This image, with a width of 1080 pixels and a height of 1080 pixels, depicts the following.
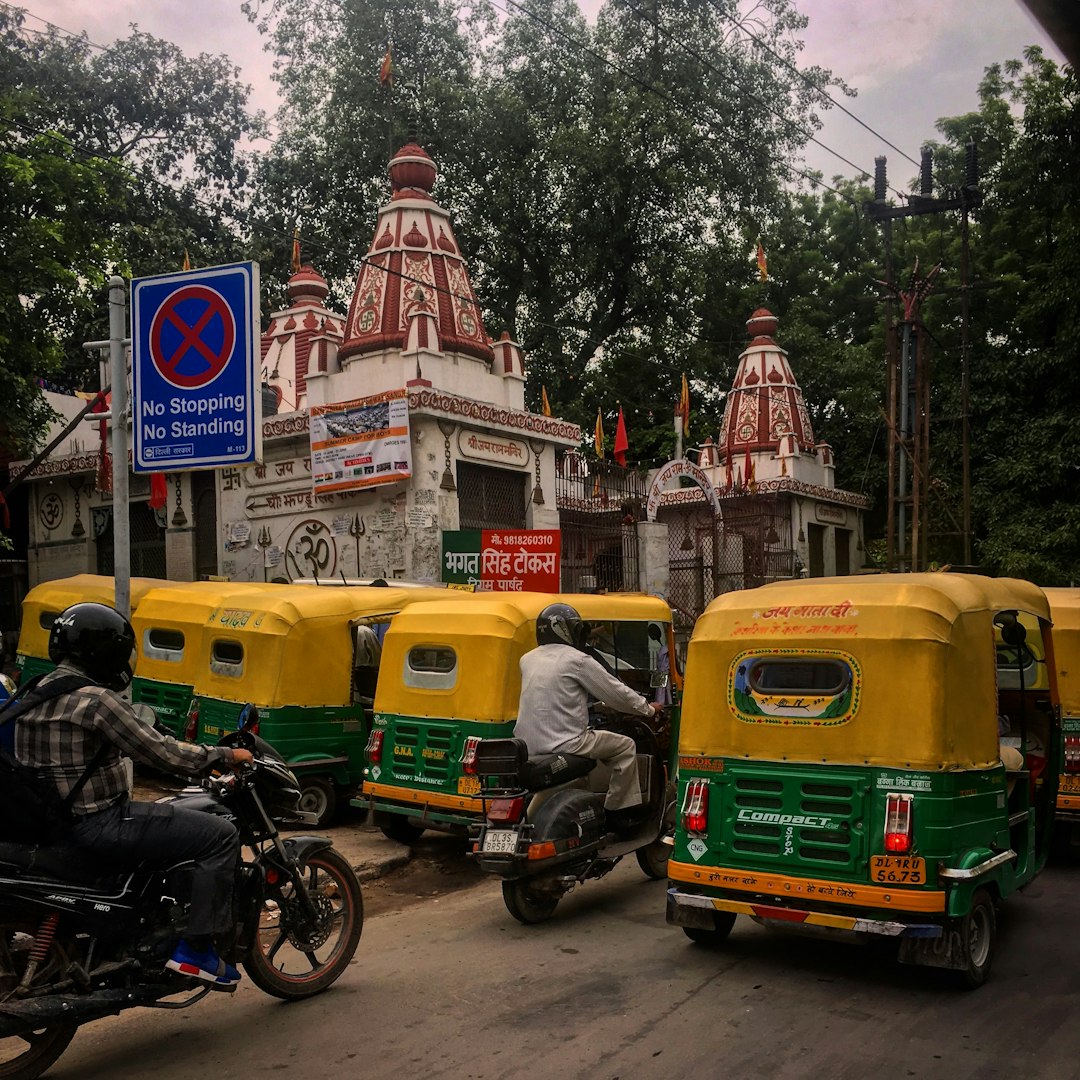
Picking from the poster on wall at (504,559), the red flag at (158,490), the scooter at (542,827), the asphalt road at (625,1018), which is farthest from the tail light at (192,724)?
the red flag at (158,490)

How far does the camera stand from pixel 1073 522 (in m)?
22.9

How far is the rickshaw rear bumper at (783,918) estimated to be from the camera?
4871 mm

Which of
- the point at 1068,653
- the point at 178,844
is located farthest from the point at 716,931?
the point at 1068,653

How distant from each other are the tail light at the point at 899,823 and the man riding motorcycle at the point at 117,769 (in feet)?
9.29

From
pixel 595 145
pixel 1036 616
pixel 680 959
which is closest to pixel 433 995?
pixel 680 959

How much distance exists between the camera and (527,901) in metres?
6.45

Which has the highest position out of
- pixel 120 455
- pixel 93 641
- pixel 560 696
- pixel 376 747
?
pixel 120 455

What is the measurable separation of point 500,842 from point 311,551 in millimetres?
11223

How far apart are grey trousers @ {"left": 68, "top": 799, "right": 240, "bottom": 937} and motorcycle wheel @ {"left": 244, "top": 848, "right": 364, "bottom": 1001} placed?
1.67 ft

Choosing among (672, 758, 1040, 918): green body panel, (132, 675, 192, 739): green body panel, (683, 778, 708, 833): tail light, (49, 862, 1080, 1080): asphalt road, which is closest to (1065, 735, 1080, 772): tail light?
(49, 862, 1080, 1080): asphalt road

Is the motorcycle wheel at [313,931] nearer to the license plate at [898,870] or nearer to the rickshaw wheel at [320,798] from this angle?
the license plate at [898,870]

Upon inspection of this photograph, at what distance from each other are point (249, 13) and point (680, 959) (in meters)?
31.7

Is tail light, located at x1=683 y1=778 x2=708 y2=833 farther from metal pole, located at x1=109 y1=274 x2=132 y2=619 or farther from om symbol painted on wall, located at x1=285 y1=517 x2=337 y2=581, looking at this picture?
om symbol painted on wall, located at x1=285 y1=517 x2=337 y2=581

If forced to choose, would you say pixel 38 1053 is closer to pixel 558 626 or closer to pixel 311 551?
pixel 558 626
